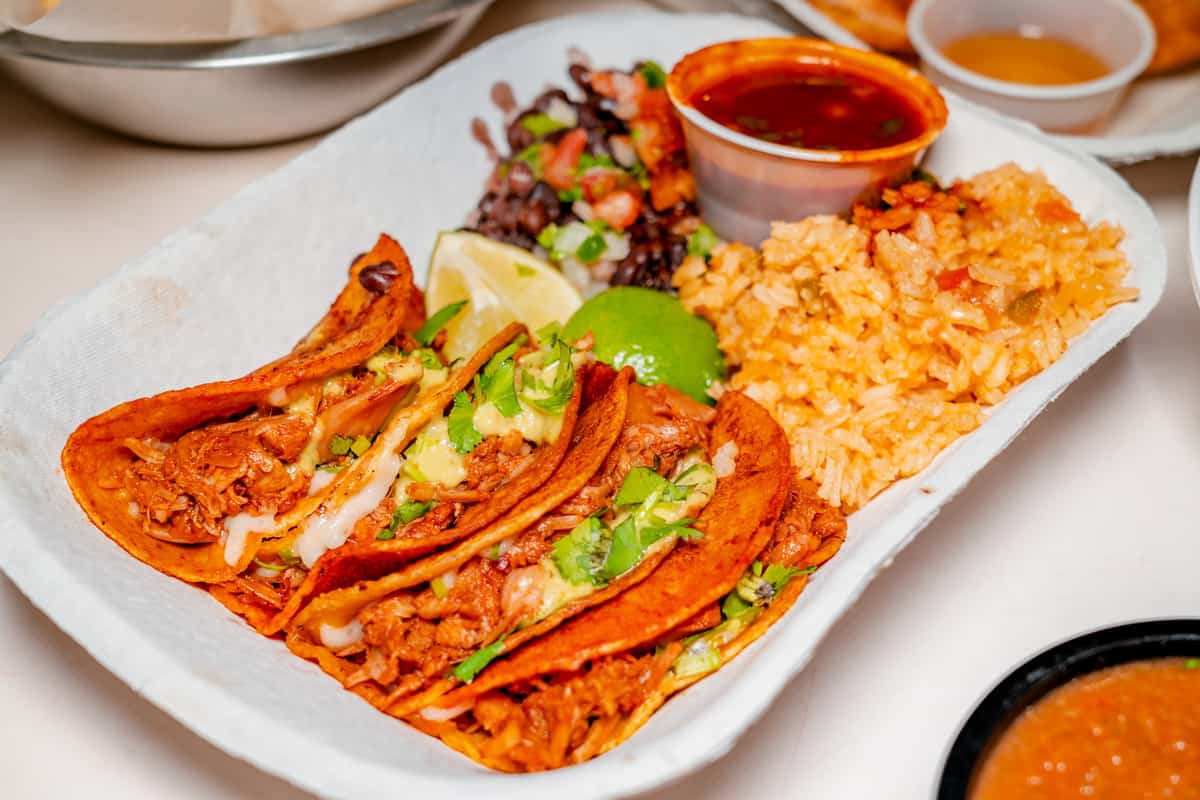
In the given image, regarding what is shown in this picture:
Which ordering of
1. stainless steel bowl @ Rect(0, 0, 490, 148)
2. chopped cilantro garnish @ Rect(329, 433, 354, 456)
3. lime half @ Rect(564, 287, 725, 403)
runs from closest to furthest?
chopped cilantro garnish @ Rect(329, 433, 354, 456) → lime half @ Rect(564, 287, 725, 403) → stainless steel bowl @ Rect(0, 0, 490, 148)

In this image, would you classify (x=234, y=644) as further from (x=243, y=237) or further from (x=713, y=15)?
(x=713, y=15)

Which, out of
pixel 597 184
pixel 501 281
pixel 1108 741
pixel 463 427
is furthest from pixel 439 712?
pixel 597 184

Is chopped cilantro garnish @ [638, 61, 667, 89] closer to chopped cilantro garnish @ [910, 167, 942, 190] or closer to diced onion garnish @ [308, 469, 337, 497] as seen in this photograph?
chopped cilantro garnish @ [910, 167, 942, 190]

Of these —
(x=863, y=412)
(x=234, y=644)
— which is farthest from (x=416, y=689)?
(x=863, y=412)

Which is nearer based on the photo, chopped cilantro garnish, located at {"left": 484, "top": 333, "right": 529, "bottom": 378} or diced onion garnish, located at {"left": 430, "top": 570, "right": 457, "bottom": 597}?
diced onion garnish, located at {"left": 430, "top": 570, "right": 457, "bottom": 597}

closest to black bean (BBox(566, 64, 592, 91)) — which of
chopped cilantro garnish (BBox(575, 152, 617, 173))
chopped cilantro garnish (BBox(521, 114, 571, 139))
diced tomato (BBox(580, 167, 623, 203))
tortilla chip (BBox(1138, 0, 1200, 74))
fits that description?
chopped cilantro garnish (BBox(521, 114, 571, 139))

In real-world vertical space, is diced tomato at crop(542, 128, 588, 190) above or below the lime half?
above

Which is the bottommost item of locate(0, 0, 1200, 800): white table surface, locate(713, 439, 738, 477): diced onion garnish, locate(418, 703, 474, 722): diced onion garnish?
locate(0, 0, 1200, 800): white table surface

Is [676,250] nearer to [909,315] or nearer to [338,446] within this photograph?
[909,315]
